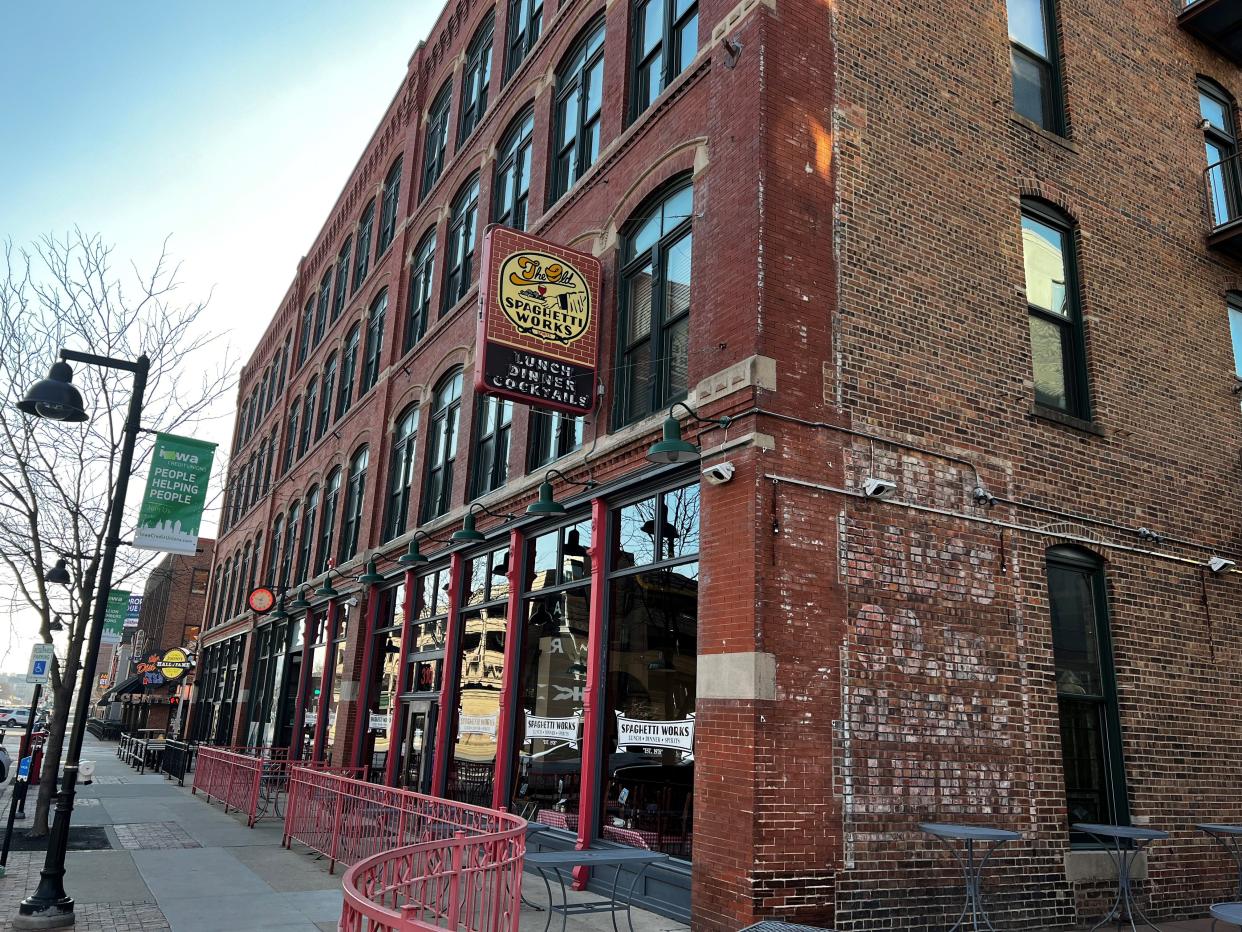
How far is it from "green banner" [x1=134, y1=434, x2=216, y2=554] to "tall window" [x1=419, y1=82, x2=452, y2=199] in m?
11.9

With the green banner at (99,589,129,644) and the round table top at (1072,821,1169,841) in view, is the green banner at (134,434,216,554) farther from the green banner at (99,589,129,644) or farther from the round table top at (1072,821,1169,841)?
the green banner at (99,589,129,644)

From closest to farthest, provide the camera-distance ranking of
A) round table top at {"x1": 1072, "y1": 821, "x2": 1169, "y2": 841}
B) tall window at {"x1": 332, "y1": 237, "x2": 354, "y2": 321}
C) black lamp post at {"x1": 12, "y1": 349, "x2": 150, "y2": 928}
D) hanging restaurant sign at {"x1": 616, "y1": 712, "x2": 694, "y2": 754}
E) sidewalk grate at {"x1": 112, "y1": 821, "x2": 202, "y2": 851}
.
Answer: black lamp post at {"x1": 12, "y1": 349, "x2": 150, "y2": 928}, round table top at {"x1": 1072, "y1": 821, "x2": 1169, "y2": 841}, hanging restaurant sign at {"x1": 616, "y1": 712, "x2": 694, "y2": 754}, sidewalk grate at {"x1": 112, "y1": 821, "x2": 202, "y2": 851}, tall window at {"x1": 332, "y1": 237, "x2": 354, "y2": 321}

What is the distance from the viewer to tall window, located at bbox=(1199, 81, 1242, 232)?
1386 centimetres

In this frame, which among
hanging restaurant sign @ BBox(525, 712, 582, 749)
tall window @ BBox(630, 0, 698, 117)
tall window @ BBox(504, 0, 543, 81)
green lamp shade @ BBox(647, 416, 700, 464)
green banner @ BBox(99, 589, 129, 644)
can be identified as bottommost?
hanging restaurant sign @ BBox(525, 712, 582, 749)

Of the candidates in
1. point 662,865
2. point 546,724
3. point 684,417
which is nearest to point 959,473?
point 684,417

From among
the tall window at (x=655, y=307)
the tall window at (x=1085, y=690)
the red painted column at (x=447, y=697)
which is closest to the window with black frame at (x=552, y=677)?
the tall window at (x=655, y=307)

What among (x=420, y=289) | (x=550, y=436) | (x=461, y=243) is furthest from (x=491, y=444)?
(x=420, y=289)

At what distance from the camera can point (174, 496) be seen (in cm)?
1052

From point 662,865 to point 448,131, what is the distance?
16737mm

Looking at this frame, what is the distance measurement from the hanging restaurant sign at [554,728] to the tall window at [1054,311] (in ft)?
21.9

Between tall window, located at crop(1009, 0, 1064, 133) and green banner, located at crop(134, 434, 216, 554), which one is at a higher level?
tall window, located at crop(1009, 0, 1064, 133)

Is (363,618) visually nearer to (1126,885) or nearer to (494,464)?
(494,464)

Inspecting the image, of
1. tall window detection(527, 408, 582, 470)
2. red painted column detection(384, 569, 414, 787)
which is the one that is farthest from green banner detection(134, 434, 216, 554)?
red painted column detection(384, 569, 414, 787)

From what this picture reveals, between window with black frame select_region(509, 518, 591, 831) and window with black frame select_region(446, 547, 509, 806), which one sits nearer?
window with black frame select_region(509, 518, 591, 831)
